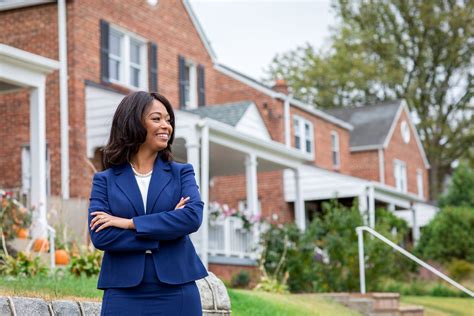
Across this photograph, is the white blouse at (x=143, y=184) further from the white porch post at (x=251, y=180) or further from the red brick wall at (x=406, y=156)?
the red brick wall at (x=406, y=156)

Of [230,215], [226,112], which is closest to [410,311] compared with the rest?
[230,215]

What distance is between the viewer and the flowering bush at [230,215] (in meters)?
16.5

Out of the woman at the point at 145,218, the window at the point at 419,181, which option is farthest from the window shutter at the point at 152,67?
the window at the point at 419,181

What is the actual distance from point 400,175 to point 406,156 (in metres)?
1.16

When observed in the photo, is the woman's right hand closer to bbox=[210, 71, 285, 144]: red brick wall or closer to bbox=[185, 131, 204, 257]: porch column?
bbox=[185, 131, 204, 257]: porch column

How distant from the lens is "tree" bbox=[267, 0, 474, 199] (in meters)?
40.3

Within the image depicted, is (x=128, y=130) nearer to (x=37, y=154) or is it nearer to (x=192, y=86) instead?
(x=37, y=154)

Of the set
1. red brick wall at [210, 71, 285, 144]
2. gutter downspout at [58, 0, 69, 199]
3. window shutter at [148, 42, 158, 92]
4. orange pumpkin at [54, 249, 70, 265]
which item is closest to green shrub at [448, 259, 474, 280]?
red brick wall at [210, 71, 285, 144]

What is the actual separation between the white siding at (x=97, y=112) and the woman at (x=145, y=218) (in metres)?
12.6

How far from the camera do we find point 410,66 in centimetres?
4244

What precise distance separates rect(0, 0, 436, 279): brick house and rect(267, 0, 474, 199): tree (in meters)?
17.2

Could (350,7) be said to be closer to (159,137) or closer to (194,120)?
(194,120)

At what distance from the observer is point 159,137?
3816 mm

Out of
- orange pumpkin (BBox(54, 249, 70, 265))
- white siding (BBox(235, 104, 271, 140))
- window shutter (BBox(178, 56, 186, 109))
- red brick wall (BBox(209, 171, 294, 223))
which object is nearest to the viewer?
orange pumpkin (BBox(54, 249, 70, 265))
